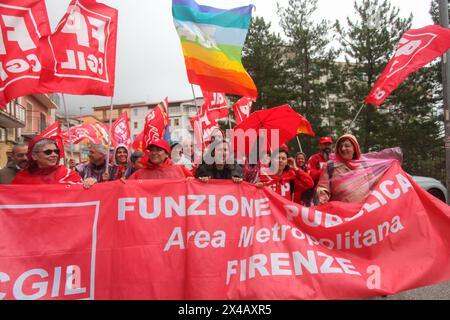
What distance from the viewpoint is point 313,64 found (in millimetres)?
24078

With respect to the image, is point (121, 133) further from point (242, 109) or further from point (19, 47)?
point (19, 47)

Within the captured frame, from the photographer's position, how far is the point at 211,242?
3637 mm

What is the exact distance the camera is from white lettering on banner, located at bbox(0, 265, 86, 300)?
3.10m

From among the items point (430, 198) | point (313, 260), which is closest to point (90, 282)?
point (313, 260)

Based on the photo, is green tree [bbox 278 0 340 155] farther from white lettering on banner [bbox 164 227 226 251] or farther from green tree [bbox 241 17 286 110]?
white lettering on banner [bbox 164 227 226 251]

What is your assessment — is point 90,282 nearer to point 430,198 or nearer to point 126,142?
point 430,198

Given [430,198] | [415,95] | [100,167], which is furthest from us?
[415,95]

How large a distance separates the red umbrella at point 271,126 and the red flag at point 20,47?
252cm

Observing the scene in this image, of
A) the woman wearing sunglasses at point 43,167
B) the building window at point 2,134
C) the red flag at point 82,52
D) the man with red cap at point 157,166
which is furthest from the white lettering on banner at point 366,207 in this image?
the building window at point 2,134

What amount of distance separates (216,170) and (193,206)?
72 cm

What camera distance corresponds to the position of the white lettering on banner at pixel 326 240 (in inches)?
148

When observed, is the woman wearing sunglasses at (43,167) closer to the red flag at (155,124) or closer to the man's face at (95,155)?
the man's face at (95,155)

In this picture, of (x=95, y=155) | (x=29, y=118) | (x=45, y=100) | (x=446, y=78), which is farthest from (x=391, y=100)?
(x=45, y=100)
